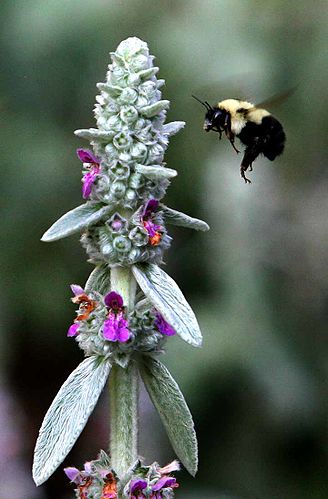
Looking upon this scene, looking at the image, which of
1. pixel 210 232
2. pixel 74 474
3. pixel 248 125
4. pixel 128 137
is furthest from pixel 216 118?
pixel 210 232

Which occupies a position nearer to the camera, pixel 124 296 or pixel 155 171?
pixel 155 171

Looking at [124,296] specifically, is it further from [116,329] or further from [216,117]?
[216,117]

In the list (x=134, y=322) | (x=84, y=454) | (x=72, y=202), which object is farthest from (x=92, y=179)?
(x=72, y=202)

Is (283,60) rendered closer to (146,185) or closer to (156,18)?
(156,18)

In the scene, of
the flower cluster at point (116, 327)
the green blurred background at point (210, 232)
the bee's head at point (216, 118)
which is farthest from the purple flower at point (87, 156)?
the green blurred background at point (210, 232)

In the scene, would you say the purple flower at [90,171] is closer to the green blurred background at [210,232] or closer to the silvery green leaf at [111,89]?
the silvery green leaf at [111,89]

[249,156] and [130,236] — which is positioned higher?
[249,156]
